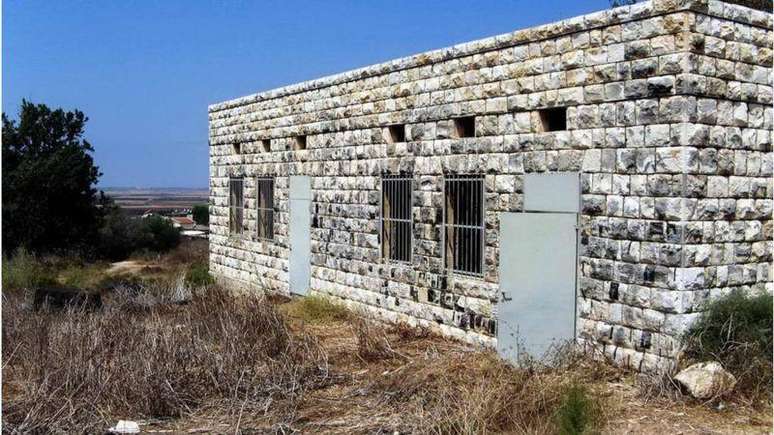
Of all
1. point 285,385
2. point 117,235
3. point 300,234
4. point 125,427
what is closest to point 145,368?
point 125,427

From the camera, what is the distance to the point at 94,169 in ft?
79.6

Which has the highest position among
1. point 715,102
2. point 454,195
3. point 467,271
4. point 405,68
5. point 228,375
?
point 405,68

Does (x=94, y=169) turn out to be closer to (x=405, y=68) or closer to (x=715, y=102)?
(x=405, y=68)

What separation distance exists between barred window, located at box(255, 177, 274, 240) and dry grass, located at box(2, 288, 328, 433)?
510 cm

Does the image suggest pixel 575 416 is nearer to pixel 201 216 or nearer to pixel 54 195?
pixel 54 195

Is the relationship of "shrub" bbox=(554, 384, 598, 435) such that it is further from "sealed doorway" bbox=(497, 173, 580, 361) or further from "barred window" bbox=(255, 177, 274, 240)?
"barred window" bbox=(255, 177, 274, 240)

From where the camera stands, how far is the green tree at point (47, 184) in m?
22.5

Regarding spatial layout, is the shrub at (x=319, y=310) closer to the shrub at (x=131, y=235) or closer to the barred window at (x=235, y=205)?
the barred window at (x=235, y=205)

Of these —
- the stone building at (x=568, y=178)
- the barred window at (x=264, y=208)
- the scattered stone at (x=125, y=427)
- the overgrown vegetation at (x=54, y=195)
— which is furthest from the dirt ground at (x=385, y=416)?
the overgrown vegetation at (x=54, y=195)

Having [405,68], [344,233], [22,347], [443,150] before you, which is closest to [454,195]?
[443,150]

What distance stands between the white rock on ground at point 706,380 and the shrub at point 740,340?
0.13 m

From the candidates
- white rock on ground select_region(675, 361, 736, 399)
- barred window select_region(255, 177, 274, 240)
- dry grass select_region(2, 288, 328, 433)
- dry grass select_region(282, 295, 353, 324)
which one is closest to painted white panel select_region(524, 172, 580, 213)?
white rock on ground select_region(675, 361, 736, 399)

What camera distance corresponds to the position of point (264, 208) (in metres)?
15.4

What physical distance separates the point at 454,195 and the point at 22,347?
5.59 m
